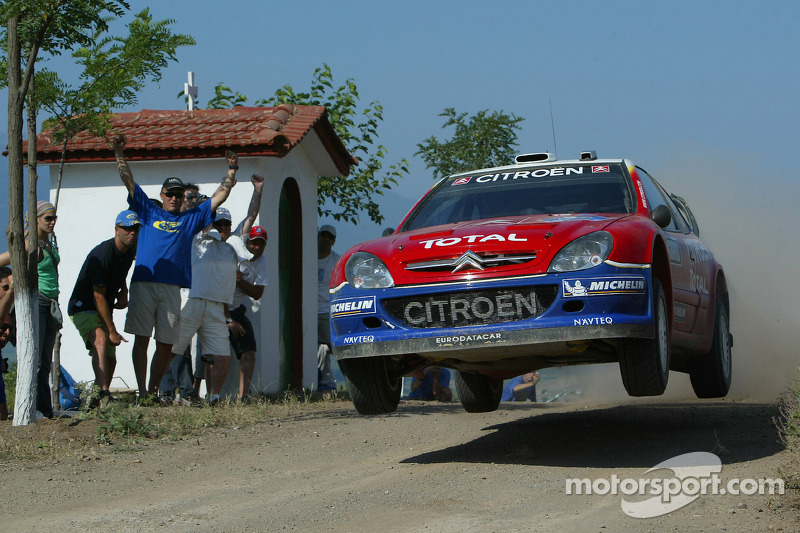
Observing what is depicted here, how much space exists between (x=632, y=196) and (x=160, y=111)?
8.14m

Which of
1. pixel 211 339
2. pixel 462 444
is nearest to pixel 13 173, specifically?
pixel 211 339

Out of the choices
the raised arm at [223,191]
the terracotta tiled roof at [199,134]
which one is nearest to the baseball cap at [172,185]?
the raised arm at [223,191]

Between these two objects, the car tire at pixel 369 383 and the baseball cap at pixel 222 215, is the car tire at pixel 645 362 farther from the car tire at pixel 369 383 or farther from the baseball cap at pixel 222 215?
the baseball cap at pixel 222 215

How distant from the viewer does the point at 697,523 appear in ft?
16.7

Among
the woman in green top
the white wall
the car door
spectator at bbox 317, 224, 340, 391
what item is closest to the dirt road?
the car door

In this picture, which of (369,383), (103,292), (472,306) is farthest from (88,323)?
(472,306)

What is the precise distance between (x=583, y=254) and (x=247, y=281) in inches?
229

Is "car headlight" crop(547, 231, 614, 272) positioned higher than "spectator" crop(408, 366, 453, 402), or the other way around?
"car headlight" crop(547, 231, 614, 272)

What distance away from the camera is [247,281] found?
37.1ft

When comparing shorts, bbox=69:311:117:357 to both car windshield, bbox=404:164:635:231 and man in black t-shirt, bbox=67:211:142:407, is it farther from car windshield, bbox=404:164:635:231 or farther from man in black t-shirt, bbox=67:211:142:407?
car windshield, bbox=404:164:635:231

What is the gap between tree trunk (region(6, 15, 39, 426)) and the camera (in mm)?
8531

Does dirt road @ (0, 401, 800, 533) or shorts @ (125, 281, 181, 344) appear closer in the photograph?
dirt road @ (0, 401, 800, 533)

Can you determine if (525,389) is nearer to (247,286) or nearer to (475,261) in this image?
(247,286)

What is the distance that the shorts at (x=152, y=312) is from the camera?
9969 mm
